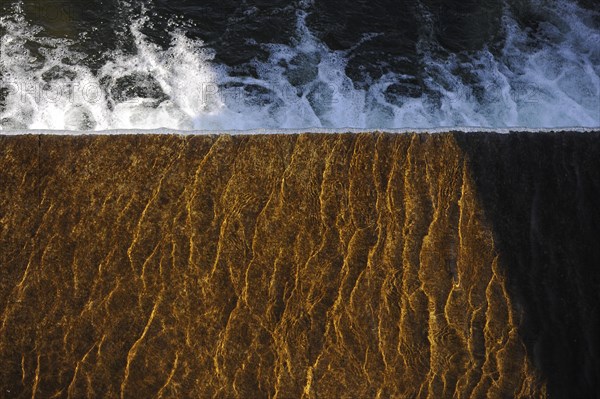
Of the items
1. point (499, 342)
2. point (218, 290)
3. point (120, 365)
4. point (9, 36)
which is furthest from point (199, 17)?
point (499, 342)

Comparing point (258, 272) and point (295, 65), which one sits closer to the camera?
point (258, 272)

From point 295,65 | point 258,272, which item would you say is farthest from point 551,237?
point 295,65

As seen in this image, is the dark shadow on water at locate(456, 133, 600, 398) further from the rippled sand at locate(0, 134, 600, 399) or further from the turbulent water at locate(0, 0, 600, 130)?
the turbulent water at locate(0, 0, 600, 130)

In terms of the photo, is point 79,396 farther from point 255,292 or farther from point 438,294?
point 438,294

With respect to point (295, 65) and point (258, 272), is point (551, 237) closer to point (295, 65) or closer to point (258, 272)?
point (258, 272)

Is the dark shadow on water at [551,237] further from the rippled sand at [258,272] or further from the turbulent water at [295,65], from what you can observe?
the turbulent water at [295,65]

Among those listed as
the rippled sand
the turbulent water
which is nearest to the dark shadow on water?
the rippled sand

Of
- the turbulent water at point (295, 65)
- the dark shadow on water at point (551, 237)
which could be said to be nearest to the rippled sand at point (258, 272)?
the dark shadow on water at point (551, 237)
